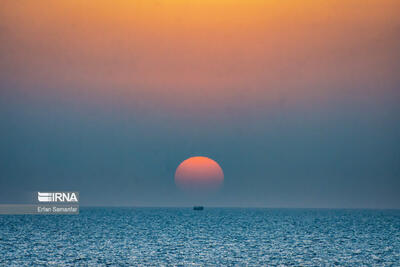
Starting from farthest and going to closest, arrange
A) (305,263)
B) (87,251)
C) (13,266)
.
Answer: (87,251) → (305,263) → (13,266)

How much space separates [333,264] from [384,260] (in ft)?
24.6

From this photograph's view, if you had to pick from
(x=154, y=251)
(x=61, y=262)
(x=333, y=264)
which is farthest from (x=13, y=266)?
(x=333, y=264)

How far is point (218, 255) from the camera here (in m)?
50.2

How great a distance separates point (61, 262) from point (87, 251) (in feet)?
35.9

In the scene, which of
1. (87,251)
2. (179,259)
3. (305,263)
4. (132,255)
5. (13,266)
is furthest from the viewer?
(87,251)

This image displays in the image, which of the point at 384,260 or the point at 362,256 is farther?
the point at 362,256

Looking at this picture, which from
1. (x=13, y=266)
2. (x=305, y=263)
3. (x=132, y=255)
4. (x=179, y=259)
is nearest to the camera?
(x=13, y=266)

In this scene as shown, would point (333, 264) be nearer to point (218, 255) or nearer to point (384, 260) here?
point (384, 260)

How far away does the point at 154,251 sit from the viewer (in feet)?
181

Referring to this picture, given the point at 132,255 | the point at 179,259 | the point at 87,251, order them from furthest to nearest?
the point at 87,251, the point at 132,255, the point at 179,259

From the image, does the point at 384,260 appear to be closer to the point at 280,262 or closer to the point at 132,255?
the point at 280,262

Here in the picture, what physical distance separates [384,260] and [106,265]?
89.0 feet

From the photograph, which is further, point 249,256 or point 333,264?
point 249,256

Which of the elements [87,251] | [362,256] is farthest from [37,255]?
[362,256]
